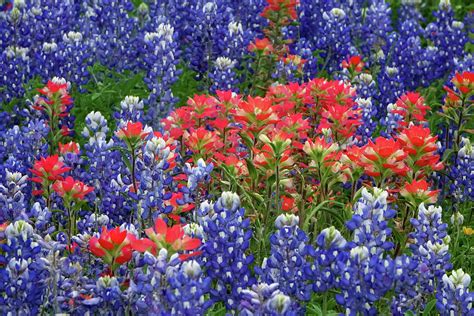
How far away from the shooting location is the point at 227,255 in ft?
12.7

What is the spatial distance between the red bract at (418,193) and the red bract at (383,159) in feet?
0.30

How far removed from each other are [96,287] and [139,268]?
0.65 feet

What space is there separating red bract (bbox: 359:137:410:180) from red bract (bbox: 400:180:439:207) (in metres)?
0.09

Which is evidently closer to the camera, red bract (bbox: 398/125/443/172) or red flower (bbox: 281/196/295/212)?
red bract (bbox: 398/125/443/172)

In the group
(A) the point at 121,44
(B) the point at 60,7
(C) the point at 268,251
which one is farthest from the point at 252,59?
(C) the point at 268,251

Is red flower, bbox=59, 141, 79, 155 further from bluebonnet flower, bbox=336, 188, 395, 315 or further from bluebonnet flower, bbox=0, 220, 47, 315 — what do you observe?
bluebonnet flower, bbox=336, 188, 395, 315

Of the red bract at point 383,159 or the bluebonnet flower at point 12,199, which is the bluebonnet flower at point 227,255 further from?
the bluebonnet flower at point 12,199

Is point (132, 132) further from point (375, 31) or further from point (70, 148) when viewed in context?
point (375, 31)

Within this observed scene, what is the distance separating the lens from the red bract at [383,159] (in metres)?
4.41

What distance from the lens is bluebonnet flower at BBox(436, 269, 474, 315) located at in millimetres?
3904

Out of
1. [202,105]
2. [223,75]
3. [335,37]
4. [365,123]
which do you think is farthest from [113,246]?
[335,37]

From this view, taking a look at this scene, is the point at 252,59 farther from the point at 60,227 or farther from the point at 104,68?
the point at 60,227

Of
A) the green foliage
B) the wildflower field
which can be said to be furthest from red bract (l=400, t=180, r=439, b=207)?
the green foliage

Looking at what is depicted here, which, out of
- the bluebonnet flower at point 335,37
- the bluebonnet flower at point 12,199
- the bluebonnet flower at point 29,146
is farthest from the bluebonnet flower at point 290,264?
the bluebonnet flower at point 335,37
